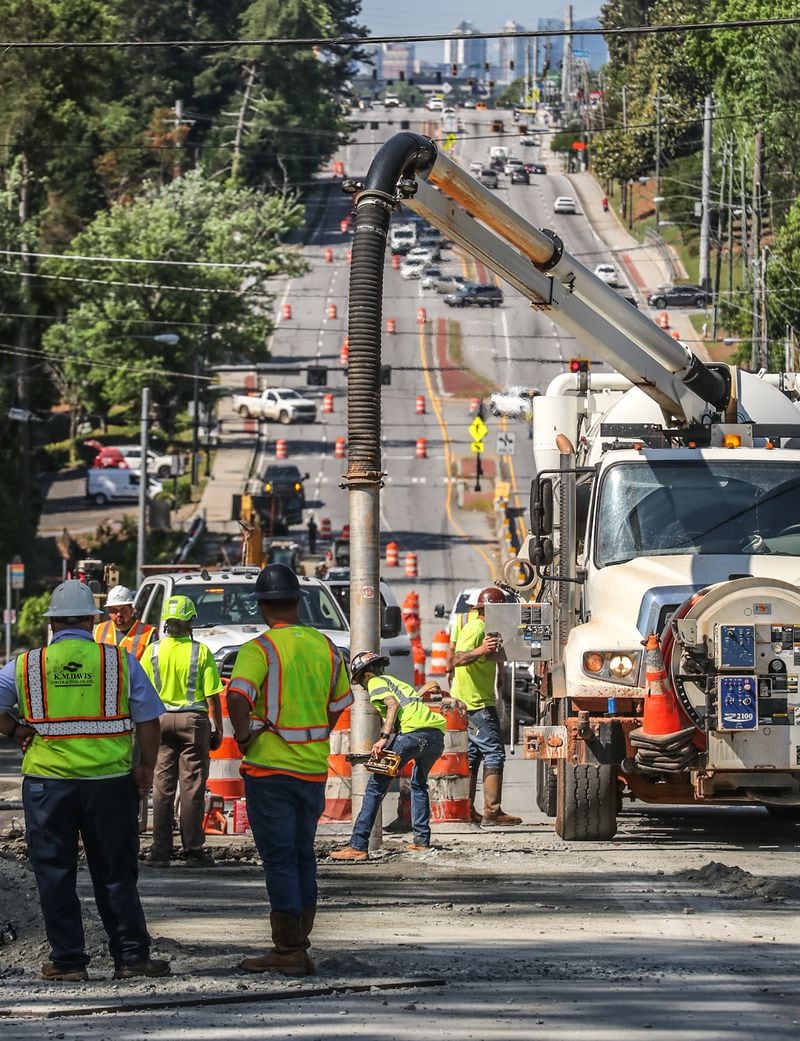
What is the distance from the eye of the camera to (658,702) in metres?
13.2

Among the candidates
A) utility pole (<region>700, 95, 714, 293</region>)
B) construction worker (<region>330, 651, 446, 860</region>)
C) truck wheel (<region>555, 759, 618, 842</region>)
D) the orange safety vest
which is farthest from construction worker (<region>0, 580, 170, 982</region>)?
utility pole (<region>700, 95, 714, 293</region>)

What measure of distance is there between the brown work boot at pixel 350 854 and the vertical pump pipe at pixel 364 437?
67 cm

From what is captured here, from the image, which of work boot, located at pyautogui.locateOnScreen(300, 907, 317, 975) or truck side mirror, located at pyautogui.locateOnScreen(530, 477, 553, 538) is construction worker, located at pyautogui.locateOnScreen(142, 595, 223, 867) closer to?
truck side mirror, located at pyautogui.locateOnScreen(530, 477, 553, 538)

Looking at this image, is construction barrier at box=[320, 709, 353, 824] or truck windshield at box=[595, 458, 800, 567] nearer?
truck windshield at box=[595, 458, 800, 567]

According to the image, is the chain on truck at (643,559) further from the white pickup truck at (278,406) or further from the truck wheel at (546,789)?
the white pickup truck at (278,406)

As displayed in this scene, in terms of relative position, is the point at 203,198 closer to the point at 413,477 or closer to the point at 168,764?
the point at 413,477

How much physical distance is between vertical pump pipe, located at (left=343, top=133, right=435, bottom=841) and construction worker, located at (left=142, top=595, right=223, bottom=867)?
112 cm

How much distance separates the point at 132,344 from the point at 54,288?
31.7 feet

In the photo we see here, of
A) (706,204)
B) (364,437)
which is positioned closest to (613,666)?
(364,437)

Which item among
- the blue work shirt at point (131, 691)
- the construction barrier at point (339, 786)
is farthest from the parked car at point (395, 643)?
the blue work shirt at point (131, 691)

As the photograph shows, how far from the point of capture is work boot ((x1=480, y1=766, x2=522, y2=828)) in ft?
53.7

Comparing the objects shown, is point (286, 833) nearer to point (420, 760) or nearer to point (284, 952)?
point (284, 952)

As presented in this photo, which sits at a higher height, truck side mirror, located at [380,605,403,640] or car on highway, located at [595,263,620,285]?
car on highway, located at [595,263,620,285]

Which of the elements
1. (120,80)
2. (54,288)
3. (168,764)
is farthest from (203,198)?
(168,764)
